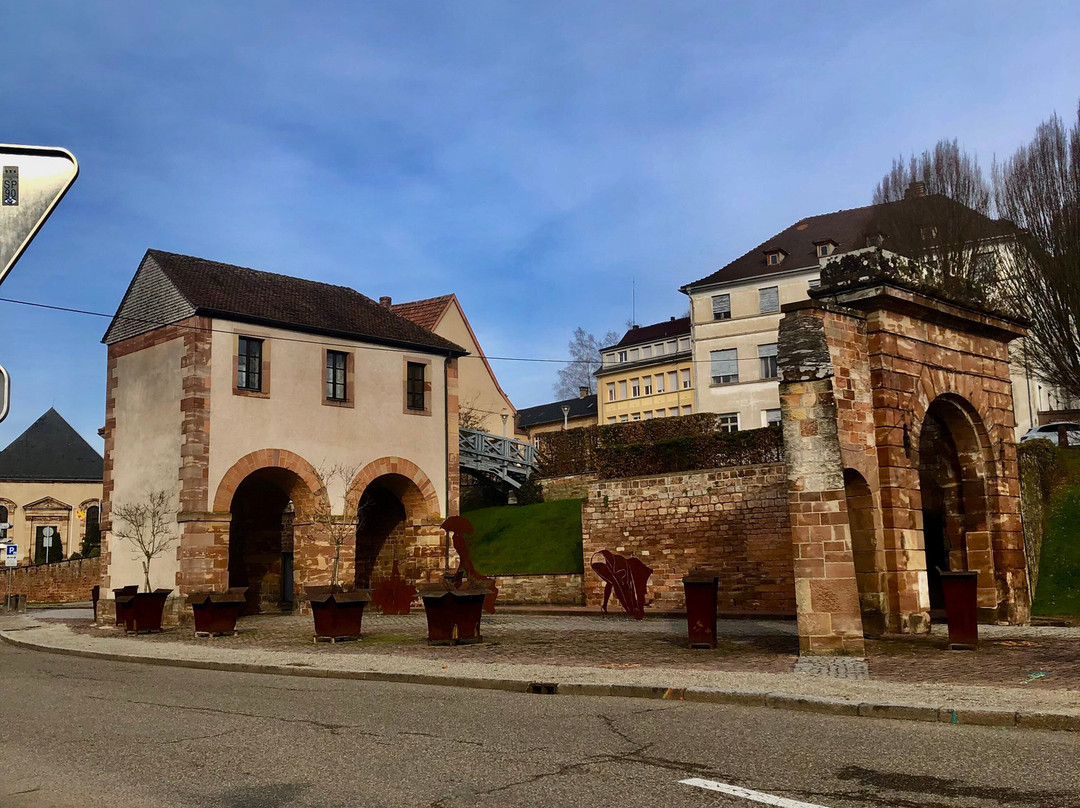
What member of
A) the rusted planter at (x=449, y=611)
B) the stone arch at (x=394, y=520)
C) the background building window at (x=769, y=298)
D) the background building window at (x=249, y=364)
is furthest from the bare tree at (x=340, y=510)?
the background building window at (x=769, y=298)

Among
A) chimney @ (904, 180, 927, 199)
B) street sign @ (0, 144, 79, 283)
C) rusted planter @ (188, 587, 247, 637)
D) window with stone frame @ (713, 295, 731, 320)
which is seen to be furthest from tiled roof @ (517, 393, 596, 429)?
street sign @ (0, 144, 79, 283)

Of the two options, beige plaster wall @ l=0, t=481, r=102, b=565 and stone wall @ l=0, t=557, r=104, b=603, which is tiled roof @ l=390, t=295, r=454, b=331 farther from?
beige plaster wall @ l=0, t=481, r=102, b=565

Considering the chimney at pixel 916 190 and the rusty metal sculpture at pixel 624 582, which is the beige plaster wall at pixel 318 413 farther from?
the chimney at pixel 916 190

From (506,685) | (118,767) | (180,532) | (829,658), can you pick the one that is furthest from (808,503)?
(180,532)

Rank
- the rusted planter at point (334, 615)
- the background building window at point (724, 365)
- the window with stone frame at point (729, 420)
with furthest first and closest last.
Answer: the background building window at point (724, 365) → the window with stone frame at point (729, 420) → the rusted planter at point (334, 615)

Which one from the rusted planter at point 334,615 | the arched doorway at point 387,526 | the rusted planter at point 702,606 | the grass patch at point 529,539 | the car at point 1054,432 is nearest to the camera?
the rusted planter at point 702,606

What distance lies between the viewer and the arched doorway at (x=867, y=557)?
14.3 m

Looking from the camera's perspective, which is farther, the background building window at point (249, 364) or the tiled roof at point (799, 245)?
the tiled roof at point (799, 245)

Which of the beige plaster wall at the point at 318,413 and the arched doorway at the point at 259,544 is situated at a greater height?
the beige plaster wall at the point at 318,413

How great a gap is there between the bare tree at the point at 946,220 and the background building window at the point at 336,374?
1633 centimetres

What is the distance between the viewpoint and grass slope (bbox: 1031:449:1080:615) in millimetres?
17609

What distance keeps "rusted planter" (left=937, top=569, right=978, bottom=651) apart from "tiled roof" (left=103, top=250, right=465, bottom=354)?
1793 cm

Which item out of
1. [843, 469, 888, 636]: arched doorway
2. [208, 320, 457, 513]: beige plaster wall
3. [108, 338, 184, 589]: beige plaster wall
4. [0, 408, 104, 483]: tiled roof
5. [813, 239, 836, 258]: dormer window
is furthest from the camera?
[0, 408, 104, 483]: tiled roof

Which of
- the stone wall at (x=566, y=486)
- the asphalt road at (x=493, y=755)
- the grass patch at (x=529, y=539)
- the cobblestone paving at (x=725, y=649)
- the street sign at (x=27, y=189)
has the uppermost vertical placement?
the stone wall at (x=566, y=486)
